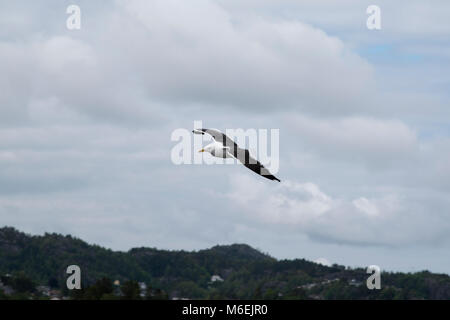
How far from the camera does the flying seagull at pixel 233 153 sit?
47.6 m

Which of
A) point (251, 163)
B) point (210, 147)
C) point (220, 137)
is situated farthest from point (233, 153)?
point (220, 137)

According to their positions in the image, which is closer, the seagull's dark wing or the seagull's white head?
the seagull's dark wing

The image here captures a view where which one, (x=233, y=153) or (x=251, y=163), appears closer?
(x=251, y=163)

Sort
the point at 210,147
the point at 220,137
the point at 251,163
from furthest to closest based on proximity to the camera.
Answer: the point at 220,137
the point at 210,147
the point at 251,163

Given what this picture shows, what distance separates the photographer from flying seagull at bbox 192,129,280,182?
47.6 metres

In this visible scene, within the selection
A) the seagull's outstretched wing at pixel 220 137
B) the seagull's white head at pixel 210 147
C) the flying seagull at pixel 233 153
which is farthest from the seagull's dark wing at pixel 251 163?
the seagull's white head at pixel 210 147

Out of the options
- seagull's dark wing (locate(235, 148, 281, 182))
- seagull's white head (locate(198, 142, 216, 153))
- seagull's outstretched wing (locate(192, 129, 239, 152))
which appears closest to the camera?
seagull's dark wing (locate(235, 148, 281, 182))

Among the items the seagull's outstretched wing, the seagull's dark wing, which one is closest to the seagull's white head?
the seagull's outstretched wing

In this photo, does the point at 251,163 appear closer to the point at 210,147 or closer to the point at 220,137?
the point at 210,147

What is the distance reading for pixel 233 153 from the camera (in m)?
48.1

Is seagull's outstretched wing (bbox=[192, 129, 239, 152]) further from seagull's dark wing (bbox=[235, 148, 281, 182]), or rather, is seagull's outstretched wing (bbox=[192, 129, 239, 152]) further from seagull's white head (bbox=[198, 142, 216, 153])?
seagull's dark wing (bbox=[235, 148, 281, 182])
